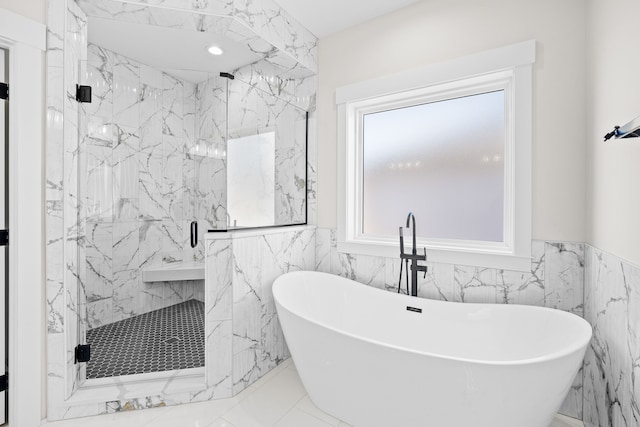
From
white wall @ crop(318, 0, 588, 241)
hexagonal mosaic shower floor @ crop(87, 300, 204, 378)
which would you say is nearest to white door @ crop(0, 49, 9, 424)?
hexagonal mosaic shower floor @ crop(87, 300, 204, 378)

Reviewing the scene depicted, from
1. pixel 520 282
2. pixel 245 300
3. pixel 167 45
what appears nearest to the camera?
pixel 520 282

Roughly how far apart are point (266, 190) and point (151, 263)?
176 cm

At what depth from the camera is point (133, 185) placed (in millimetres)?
3131

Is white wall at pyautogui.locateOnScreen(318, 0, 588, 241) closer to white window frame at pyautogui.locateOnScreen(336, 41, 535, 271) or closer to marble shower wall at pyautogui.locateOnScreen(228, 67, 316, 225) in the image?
white window frame at pyautogui.locateOnScreen(336, 41, 535, 271)

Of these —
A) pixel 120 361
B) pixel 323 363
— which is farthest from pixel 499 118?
pixel 120 361

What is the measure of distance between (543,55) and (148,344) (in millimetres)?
3513

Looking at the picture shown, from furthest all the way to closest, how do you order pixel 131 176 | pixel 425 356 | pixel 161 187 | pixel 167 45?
1. pixel 161 187
2. pixel 131 176
3. pixel 167 45
4. pixel 425 356

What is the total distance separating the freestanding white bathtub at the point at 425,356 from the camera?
1.23m

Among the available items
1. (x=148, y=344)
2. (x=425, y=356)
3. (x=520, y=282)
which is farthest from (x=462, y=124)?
(x=148, y=344)

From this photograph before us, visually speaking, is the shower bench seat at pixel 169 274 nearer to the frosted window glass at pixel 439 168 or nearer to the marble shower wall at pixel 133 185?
the marble shower wall at pixel 133 185

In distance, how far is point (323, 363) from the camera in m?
1.67

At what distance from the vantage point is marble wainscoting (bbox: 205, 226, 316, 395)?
6.50 ft

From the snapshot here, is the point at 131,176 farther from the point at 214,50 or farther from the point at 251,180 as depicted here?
the point at 251,180

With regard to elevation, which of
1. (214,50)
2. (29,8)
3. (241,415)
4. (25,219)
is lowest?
(241,415)
